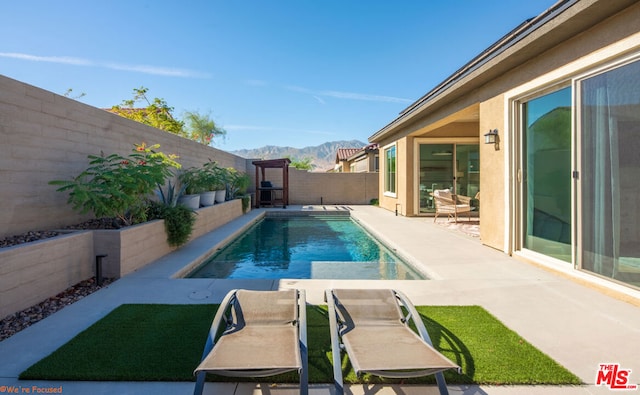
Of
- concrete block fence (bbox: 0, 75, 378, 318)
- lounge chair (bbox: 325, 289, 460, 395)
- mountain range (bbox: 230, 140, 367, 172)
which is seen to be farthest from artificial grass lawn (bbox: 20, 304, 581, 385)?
mountain range (bbox: 230, 140, 367, 172)

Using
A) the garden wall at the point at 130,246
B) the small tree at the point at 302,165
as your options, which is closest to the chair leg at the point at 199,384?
the garden wall at the point at 130,246

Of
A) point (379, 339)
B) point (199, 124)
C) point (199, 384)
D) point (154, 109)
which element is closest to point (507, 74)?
point (379, 339)

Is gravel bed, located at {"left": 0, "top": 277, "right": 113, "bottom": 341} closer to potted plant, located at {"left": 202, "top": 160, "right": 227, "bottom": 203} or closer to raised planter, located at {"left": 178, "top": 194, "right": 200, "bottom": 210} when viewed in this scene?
raised planter, located at {"left": 178, "top": 194, "right": 200, "bottom": 210}

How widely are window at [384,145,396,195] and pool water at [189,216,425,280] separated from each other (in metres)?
3.94

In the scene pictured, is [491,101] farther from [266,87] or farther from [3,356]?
[266,87]

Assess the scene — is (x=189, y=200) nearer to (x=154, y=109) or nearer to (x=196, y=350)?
(x=196, y=350)

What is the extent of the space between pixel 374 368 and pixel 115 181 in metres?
4.57

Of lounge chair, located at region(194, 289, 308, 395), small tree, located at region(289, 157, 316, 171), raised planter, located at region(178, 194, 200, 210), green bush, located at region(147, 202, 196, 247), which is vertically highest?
small tree, located at region(289, 157, 316, 171)

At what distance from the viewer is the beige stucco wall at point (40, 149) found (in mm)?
3967

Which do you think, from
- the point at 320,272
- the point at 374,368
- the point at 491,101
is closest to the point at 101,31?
the point at 320,272

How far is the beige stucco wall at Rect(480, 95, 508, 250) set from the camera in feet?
19.8

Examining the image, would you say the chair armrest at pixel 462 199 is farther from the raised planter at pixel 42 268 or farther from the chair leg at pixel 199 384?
the chair leg at pixel 199 384

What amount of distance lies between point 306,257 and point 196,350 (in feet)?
13.8

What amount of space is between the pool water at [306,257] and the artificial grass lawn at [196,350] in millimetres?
1999
